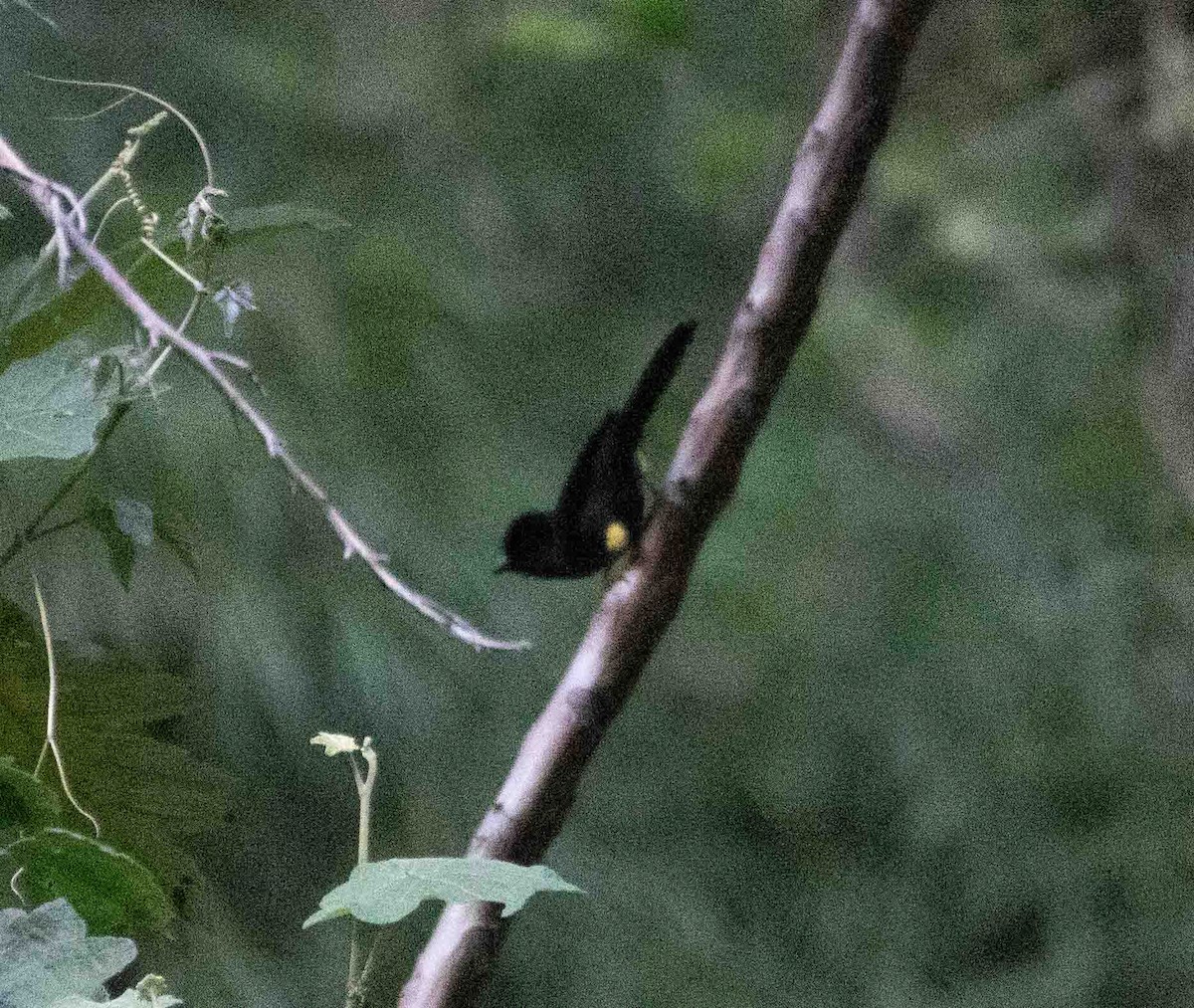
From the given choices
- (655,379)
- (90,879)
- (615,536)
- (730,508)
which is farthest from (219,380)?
(730,508)

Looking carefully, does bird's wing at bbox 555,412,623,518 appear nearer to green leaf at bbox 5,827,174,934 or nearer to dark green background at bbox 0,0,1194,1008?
dark green background at bbox 0,0,1194,1008

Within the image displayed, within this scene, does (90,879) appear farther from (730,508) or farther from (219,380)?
(730,508)

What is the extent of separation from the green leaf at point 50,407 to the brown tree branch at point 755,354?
29 cm

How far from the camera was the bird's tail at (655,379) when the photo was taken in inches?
45.0

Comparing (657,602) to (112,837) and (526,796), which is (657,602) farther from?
(112,837)

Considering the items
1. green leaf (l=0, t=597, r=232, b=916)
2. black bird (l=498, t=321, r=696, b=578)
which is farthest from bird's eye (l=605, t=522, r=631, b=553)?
green leaf (l=0, t=597, r=232, b=916)

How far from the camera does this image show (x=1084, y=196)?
8.80ft

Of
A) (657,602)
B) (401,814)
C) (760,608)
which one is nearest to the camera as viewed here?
(657,602)

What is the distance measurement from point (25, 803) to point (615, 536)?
25.3 inches

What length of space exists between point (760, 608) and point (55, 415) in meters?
2.07

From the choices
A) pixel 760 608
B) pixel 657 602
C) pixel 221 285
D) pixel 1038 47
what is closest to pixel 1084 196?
pixel 1038 47

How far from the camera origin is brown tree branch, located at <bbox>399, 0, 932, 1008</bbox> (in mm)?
728

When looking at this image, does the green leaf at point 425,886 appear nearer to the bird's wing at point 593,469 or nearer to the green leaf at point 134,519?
the green leaf at point 134,519

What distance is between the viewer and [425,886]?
1.55ft
